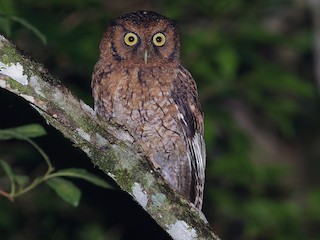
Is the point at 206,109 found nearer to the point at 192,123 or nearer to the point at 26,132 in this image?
the point at 192,123

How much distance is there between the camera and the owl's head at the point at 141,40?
4.05 m

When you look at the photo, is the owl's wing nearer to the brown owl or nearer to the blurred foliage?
the brown owl

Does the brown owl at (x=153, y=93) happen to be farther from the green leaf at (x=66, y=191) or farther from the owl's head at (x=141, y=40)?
the green leaf at (x=66, y=191)

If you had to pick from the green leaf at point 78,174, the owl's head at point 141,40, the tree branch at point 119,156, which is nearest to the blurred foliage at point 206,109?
the owl's head at point 141,40

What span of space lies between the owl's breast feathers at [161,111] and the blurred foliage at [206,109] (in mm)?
478

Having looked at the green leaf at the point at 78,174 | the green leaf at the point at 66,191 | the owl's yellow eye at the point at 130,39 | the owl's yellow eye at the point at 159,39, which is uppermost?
the owl's yellow eye at the point at 159,39

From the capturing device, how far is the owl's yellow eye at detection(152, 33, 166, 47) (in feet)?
13.4

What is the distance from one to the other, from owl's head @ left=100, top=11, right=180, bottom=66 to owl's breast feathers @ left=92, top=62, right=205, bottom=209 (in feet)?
0.21

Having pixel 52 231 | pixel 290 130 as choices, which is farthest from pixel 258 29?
pixel 52 231

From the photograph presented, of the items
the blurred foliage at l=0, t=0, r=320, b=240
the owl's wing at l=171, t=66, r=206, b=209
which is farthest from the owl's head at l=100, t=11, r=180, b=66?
the blurred foliage at l=0, t=0, r=320, b=240

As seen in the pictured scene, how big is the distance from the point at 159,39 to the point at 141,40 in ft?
0.36

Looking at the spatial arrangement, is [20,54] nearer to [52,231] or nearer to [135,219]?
[135,219]

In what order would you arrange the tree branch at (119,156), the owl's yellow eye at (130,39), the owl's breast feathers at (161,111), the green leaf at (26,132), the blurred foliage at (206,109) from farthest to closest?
the blurred foliage at (206,109)
the owl's yellow eye at (130,39)
the owl's breast feathers at (161,111)
the green leaf at (26,132)
the tree branch at (119,156)

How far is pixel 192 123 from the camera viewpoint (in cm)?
411
